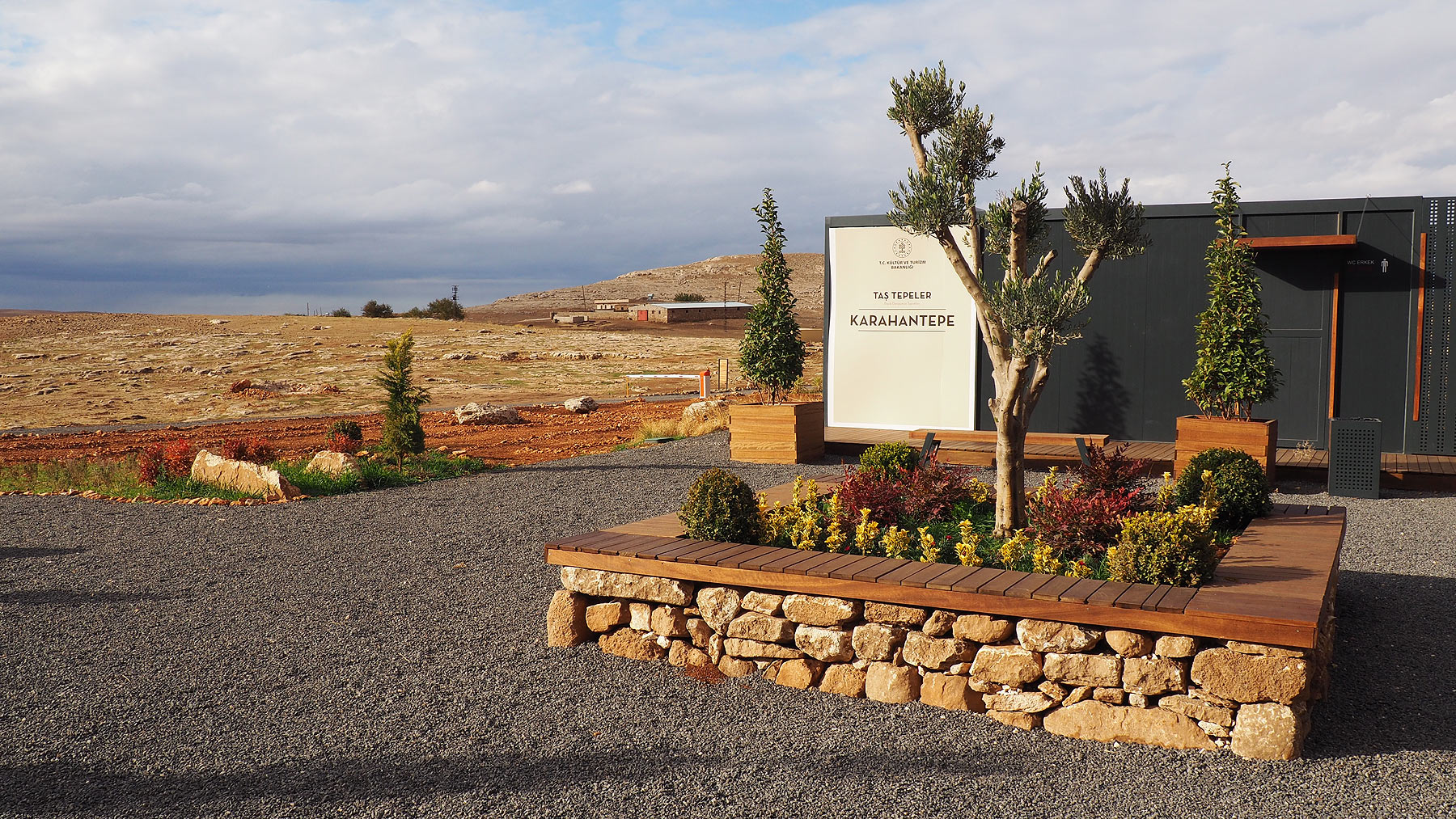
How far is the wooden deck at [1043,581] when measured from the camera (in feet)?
11.8

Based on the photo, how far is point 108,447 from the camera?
14656mm

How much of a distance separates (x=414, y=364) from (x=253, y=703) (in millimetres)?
26220

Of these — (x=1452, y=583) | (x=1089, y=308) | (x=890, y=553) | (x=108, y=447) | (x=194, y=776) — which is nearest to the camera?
(x=194, y=776)

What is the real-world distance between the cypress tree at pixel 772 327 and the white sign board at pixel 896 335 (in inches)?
55.9

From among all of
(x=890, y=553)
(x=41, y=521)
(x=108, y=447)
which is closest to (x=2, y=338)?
(x=108, y=447)

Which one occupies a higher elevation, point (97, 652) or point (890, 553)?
point (890, 553)

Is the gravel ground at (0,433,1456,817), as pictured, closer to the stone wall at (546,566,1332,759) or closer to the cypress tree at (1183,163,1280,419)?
the stone wall at (546,566,1332,759)

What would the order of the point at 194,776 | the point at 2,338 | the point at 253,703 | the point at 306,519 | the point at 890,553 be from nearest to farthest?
1. the point at 194,776
2. the point at 253,703
3. the point at 890,553
4. the point at 306,519
5. the point at 2,338

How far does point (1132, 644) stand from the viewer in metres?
3.70

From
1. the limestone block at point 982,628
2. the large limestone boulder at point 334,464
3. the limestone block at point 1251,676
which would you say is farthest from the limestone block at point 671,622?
the large limestone boulder at point 334,464

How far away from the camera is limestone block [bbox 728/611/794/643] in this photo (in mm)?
4434

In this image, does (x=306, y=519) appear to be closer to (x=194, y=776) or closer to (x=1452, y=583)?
(x=194, y=776)

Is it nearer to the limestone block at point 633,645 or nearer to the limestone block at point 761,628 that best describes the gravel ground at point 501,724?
the limestone block at point 633,645

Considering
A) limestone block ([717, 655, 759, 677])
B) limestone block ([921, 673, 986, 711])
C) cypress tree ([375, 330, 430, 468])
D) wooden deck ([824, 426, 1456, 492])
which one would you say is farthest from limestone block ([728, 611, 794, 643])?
cypress tree ([375, 330, 430, 468])
